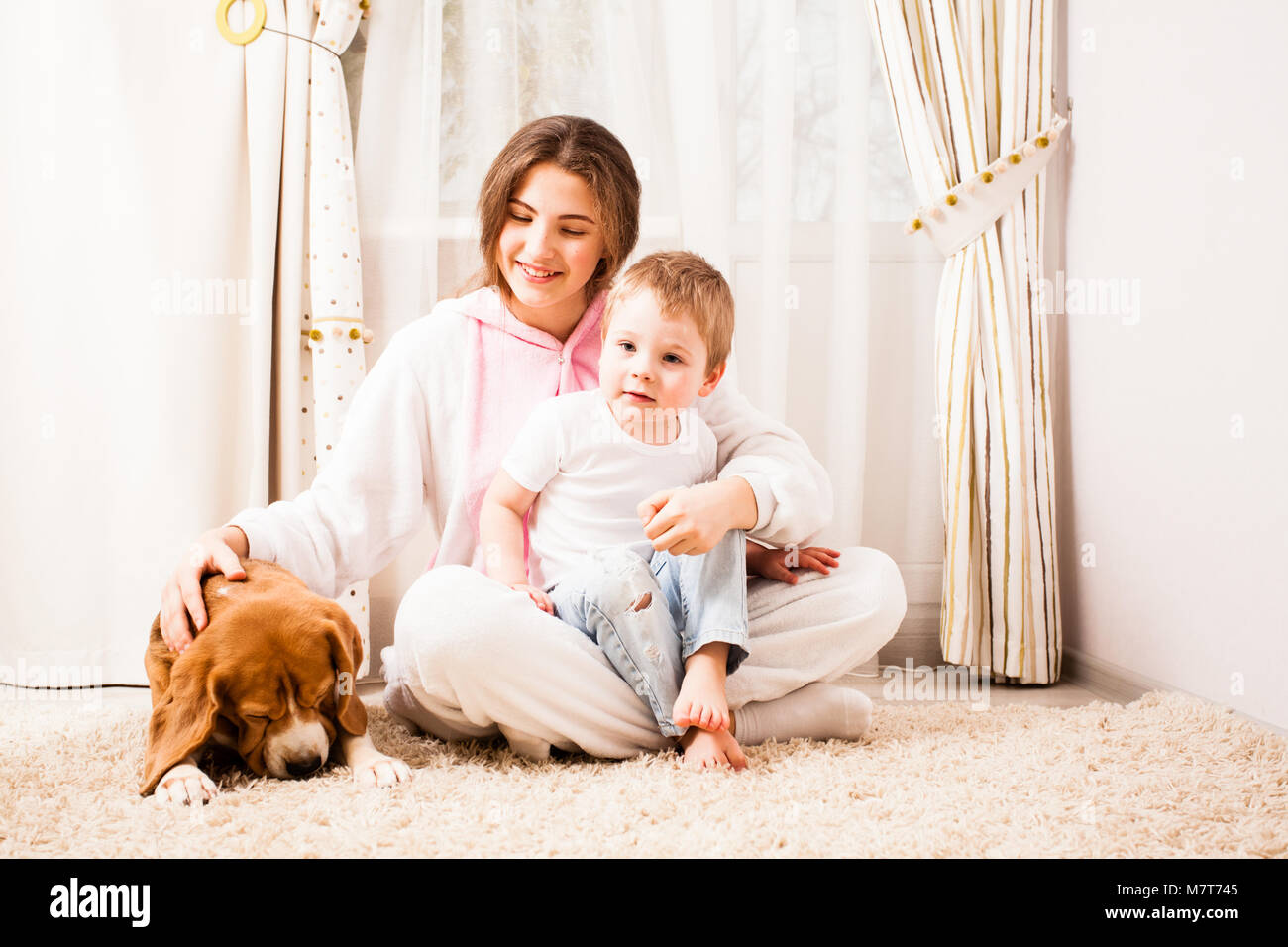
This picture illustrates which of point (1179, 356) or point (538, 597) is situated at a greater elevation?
point (1179, 356)

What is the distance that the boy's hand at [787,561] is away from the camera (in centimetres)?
150

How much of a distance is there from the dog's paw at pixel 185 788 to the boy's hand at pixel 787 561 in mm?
828

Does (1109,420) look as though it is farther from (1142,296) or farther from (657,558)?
(657,558)

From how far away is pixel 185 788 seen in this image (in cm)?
114

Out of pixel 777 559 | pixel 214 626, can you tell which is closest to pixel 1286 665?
pixel 777 559

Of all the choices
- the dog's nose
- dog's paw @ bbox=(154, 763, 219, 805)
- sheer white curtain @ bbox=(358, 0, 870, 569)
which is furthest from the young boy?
sheer white curtain @ bbox=(358, 0, 870, 569)

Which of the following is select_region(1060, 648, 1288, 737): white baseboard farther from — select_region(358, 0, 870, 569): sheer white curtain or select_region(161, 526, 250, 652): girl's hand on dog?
select_region(161, 526, 250, 652): girl's hand on dog

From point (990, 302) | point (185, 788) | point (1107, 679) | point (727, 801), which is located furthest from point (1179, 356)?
point (185, 788)

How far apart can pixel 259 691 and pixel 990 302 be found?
65.4 inches

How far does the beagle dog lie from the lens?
1.15 m

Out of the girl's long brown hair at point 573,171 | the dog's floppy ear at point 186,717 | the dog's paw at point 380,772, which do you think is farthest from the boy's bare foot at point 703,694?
the girl's long brown hair at point 573,171

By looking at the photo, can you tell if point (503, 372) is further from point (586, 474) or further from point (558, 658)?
point (558, 658)

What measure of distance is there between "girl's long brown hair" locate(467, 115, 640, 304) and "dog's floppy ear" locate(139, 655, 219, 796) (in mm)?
797
